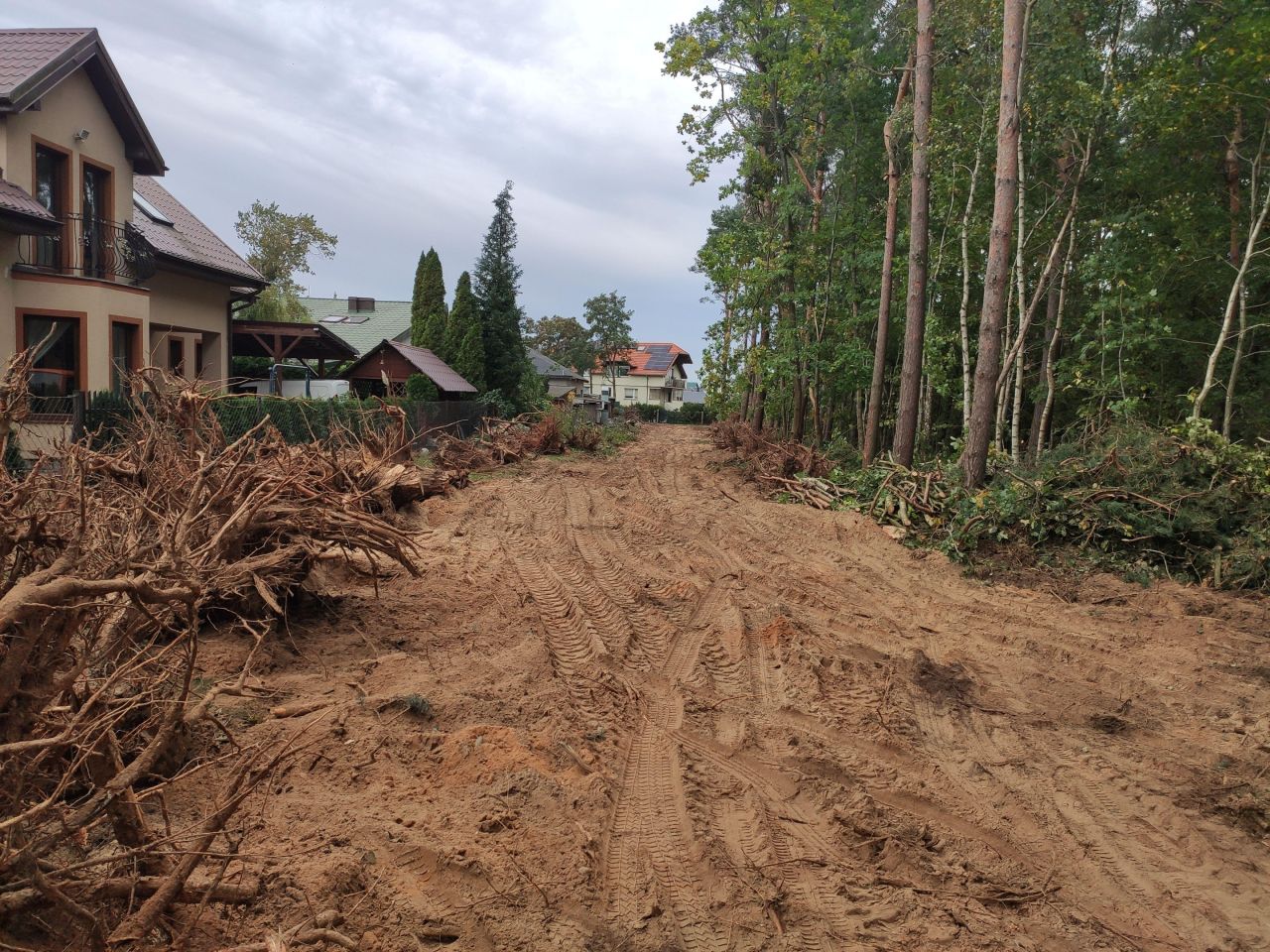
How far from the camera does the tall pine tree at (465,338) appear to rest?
35750mm

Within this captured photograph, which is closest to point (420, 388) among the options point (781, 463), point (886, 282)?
point (781, 463)

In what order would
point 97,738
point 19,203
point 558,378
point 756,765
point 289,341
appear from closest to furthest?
point 97,738, point 756,765, point 19,203, point 289,341, point 558,378

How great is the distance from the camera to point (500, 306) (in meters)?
37.7

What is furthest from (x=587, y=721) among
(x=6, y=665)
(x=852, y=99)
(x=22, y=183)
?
(x=852, y=99)

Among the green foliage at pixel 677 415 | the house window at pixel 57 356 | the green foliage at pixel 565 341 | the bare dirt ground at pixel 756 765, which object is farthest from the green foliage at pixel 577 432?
the green foliage at pixel 565 341

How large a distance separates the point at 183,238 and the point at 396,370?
10734mm

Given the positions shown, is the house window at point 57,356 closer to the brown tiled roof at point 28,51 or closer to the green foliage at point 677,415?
the brown tiled roof at point 28,51

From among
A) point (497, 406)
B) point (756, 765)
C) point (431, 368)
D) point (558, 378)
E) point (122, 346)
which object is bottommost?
point (756, 765)

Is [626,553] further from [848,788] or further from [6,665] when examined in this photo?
[6,665]

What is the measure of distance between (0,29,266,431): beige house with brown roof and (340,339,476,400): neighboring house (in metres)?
10.8

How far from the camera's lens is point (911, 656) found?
25.9ft

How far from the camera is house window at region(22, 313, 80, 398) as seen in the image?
15703 millimetres

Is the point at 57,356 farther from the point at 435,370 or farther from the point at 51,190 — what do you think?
the point at 435,370

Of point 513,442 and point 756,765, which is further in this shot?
point 513,442
